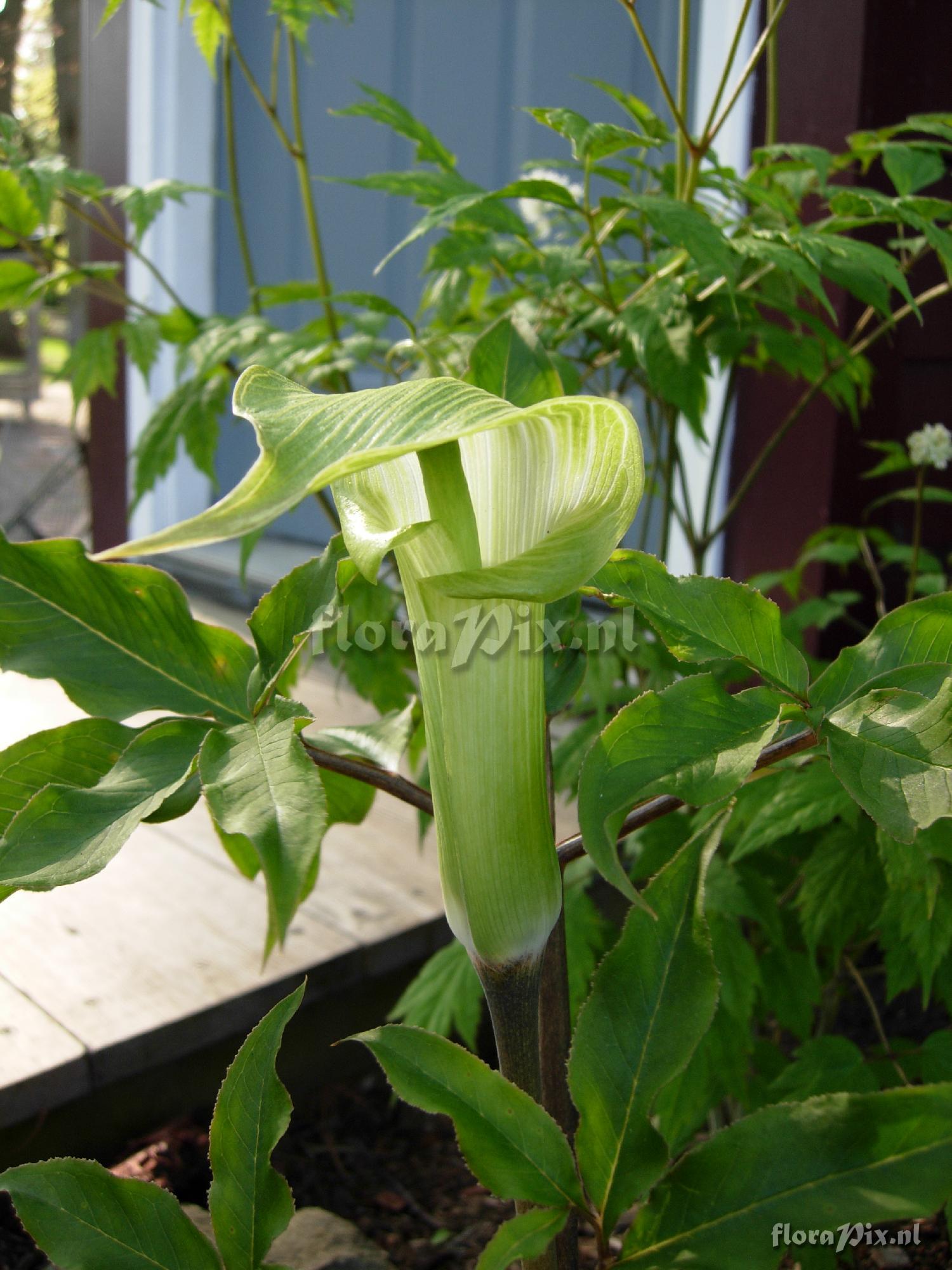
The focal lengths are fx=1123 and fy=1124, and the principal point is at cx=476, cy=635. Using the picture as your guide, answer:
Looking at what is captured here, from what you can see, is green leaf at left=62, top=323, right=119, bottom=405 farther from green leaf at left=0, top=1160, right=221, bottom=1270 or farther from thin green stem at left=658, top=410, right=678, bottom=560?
green leaf at left=0, top=1160, right=221, bottom=1270

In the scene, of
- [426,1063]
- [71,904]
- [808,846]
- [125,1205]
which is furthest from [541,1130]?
[71,904]

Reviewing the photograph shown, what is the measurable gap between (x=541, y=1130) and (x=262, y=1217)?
0.37ft

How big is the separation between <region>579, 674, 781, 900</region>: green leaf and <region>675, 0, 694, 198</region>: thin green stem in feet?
1.57

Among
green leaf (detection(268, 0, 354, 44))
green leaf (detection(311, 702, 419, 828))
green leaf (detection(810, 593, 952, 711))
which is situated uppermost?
green leaf (detection(268, 0, 354, 44))

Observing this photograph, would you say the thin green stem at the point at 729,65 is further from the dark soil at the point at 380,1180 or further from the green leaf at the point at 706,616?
the dark soil at the point at 380,1180

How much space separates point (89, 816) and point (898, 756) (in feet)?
0.81

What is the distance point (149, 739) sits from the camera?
384 millimetres

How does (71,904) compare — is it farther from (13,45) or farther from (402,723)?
(13,45)

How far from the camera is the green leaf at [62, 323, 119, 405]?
3.75 ft

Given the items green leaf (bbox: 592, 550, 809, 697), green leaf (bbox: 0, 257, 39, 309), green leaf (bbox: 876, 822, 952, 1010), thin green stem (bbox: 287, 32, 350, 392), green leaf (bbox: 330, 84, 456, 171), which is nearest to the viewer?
green leaf (bbox: 592, 550, 809, 697)

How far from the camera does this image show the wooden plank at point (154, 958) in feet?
3.26

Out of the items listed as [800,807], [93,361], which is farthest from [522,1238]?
[93,361]

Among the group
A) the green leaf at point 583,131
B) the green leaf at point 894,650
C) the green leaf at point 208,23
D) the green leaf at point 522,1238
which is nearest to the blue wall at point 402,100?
the green leaf at point 208,23

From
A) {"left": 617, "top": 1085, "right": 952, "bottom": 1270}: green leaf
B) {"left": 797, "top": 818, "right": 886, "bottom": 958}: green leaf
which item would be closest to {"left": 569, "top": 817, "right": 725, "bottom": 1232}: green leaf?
{"left": 617, "top": 1085, "right": 952, "bottom": 1270}: green leaf
